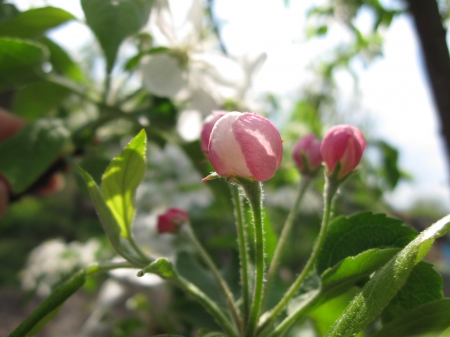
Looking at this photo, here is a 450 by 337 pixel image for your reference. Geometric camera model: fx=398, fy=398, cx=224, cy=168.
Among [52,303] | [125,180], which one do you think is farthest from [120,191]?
[52,303]

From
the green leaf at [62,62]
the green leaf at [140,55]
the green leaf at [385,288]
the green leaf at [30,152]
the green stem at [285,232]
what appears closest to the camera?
the green leaf at [385,288]

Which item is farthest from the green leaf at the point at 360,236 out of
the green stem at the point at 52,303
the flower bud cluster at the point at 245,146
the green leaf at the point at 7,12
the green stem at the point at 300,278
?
the green leaf at the point at 7,12

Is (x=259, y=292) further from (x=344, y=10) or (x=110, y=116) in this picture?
(x=344, y=10)

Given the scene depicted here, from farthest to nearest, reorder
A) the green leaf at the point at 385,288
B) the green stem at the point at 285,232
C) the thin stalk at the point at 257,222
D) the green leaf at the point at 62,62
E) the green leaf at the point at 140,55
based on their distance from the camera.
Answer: the green leaf at the point at 62,62
the green leaf at the point at 140,55
the green stem at the point at 285,232
the thin stalk at the point at 257,222
the green leaf at the point at 385,288

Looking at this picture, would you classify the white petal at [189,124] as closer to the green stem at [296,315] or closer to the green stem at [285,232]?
the green stem at [285,232]

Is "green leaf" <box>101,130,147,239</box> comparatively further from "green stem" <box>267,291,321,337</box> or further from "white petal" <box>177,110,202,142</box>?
"white petal" <box>177,110,202,142</box>

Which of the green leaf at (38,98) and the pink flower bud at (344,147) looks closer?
the pink flower bud at (344,147)
